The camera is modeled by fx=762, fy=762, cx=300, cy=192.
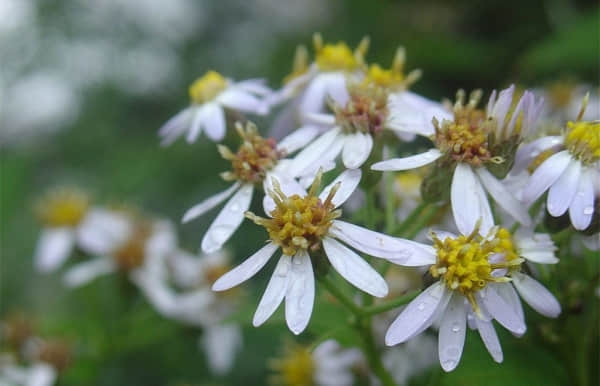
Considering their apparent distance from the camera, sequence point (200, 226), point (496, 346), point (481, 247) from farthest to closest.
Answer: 1. point (200, 226)
2. point (481, 247)
3. point (496, 346)

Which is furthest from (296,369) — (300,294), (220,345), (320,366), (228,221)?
(300,294)

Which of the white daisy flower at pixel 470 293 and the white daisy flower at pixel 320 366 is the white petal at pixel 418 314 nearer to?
the white daisy flower at pixel 470 293

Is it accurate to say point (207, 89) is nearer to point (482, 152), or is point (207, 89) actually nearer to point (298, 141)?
point (298, 141)

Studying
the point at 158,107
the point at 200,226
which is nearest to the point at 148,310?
the point at 200,226

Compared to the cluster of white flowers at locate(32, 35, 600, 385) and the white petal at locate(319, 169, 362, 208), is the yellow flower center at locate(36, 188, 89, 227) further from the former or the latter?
the white petal at locate(319, 169, 362, 208)

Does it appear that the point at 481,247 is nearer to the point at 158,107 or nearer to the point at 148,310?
the point at 148,310

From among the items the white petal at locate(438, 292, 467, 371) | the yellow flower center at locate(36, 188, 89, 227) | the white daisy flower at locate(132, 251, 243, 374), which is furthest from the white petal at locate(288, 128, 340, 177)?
the yellow flower center at locate(36, 188, 89, 227)
